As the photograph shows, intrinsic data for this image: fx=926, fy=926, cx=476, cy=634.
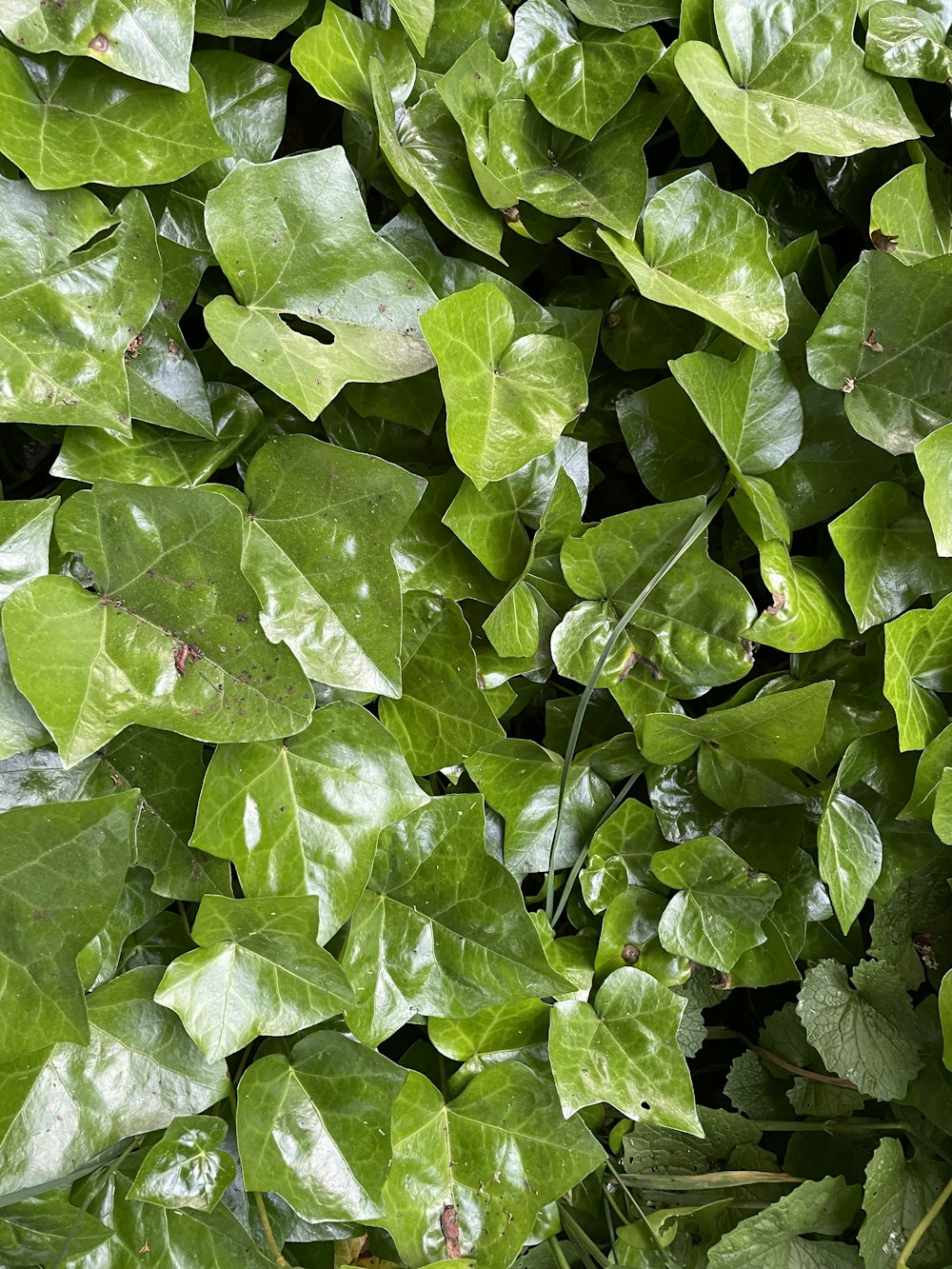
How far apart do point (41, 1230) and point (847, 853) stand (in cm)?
65

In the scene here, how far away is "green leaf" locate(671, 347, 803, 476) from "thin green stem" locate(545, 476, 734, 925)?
31 millimetres

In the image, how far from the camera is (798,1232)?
2.74 ft

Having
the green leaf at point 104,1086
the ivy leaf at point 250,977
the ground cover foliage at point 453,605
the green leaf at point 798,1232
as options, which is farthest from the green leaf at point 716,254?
the green leaf at point 798,1232

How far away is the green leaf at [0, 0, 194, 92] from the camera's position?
0.49 m

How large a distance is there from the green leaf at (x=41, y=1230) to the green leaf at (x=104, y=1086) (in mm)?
49

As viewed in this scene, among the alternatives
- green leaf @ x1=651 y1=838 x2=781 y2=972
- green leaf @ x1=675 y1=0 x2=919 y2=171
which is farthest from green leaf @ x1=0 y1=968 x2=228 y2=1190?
green leaf @ x1=675 y1=0 x2=919 y2=171

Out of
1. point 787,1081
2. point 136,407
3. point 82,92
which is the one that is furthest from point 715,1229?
point 82,92

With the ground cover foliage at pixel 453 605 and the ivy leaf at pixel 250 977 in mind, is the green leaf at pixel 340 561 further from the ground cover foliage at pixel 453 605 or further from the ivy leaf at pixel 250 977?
the ivy leaf at pixel 250 977

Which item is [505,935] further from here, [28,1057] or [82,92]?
[82,92]

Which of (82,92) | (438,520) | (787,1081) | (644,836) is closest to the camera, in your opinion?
(82,92)

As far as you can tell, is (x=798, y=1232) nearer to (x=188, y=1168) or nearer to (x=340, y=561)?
(x=188, y=1168)

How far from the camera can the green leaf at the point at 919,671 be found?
71cm

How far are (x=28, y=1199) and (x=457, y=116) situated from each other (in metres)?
0.77

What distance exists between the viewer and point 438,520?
0.68 meters
